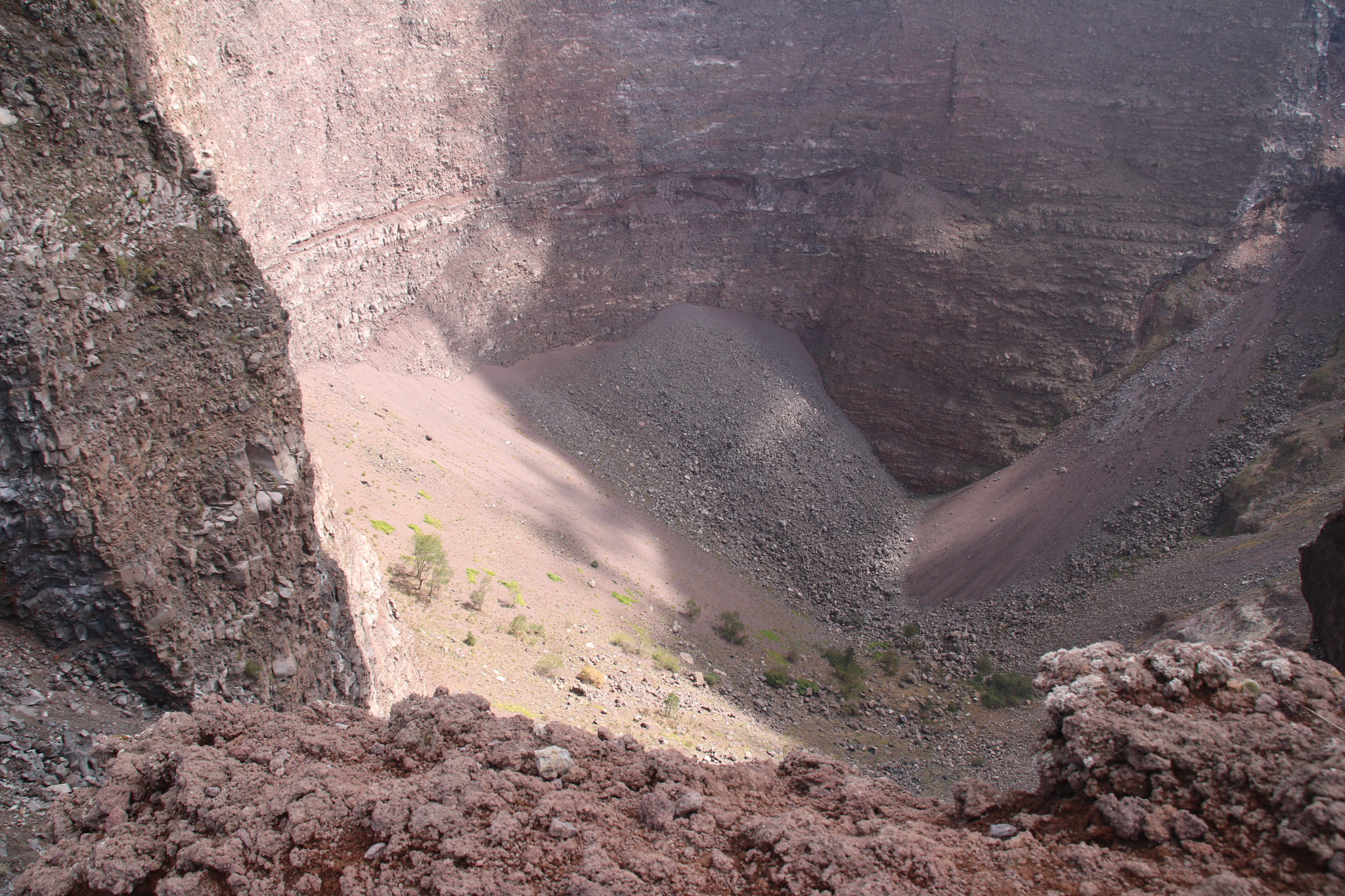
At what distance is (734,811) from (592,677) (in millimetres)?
10799

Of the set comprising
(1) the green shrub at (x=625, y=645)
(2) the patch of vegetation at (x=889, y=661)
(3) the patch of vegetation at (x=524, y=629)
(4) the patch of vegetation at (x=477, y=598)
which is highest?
(2) the patch of vegetation at (x=889, y=661)

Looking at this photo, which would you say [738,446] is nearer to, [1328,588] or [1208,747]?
[1328,588]

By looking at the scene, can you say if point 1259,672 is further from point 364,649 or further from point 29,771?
point 364,649

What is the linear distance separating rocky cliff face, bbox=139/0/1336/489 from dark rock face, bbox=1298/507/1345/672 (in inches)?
670

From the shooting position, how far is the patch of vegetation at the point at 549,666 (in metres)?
14.6

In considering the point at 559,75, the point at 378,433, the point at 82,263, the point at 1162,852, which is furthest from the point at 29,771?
the point at 559,75

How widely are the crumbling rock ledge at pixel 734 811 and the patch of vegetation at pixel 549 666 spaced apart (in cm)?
925

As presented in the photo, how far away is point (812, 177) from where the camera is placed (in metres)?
29.5

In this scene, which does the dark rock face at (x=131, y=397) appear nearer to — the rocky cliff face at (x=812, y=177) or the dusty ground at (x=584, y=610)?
the dusty ground at (x=584, y=610)

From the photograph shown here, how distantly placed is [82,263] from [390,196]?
18.3 m

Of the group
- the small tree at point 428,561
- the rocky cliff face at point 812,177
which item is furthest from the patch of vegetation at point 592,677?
the rocky cliff face at point 812,177

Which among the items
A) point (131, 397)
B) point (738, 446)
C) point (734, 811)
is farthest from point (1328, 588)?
point (738, 446)

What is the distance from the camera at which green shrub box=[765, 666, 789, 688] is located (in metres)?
18.7

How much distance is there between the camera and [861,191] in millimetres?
28938
